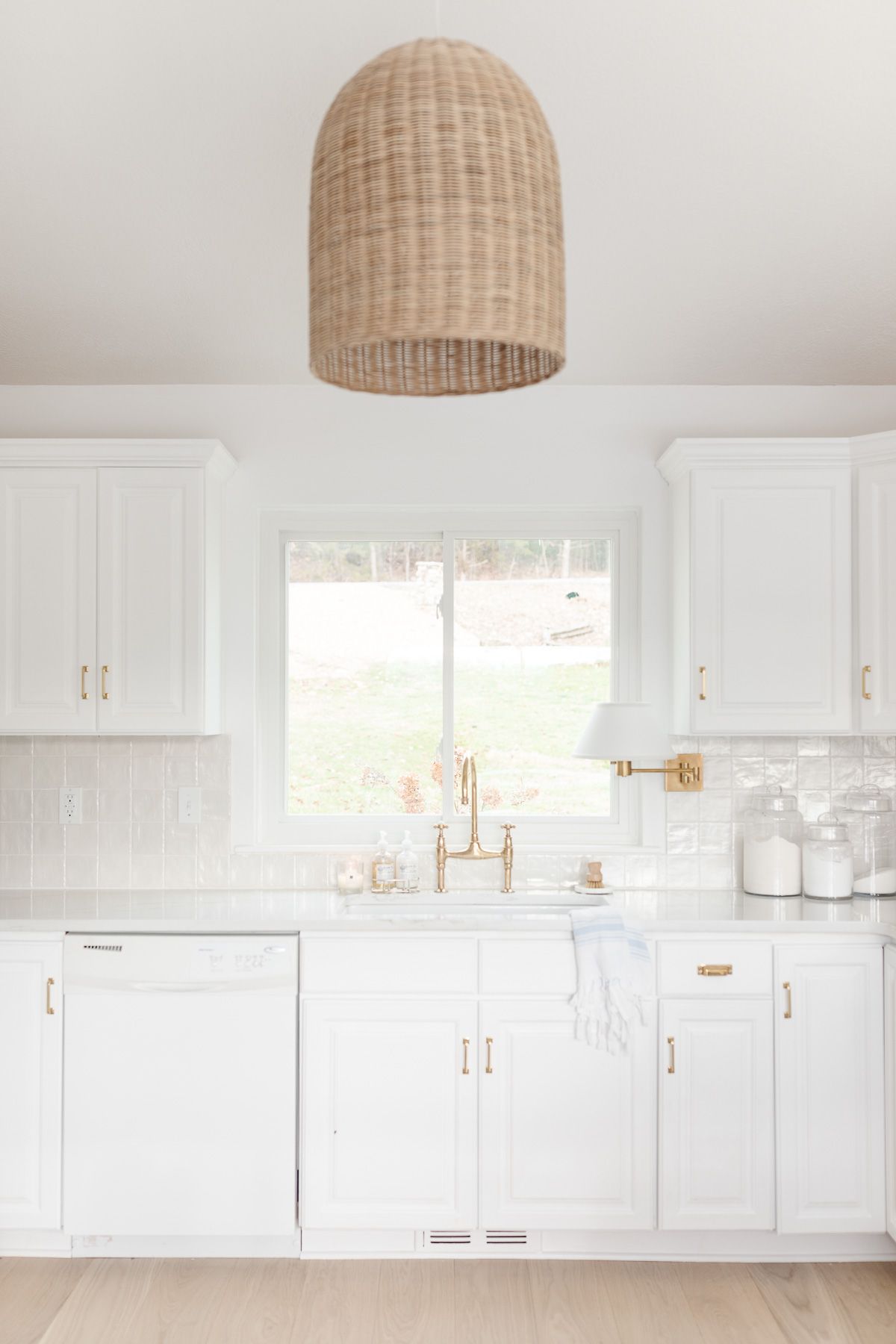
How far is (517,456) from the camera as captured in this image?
11.6ft

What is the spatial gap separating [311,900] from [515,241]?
2.37 meters

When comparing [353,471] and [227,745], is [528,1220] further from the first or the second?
[353,471]

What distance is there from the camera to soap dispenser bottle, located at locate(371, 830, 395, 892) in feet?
10.9

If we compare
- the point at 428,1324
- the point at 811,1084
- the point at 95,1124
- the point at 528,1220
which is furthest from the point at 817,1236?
the point at 95,1124

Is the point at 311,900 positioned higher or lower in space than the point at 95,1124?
higher

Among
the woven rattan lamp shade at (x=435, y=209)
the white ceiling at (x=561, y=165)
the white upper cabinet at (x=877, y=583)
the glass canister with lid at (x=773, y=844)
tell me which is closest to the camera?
the woven rattan lamp shade at (x=435, y=209)

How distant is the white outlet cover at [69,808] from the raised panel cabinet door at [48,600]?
0.33 m

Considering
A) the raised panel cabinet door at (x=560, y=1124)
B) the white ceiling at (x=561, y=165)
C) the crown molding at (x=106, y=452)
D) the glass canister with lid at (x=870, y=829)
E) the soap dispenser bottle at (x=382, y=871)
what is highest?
the white ceiling at (x=561, y=165)

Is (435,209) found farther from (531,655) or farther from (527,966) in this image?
(531,655)

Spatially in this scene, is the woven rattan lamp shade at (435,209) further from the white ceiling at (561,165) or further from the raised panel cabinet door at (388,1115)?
the raised panel cabinet door at (388,1115)

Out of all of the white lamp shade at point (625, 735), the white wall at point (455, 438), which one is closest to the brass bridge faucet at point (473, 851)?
the white lamp shade at point (625, 735)

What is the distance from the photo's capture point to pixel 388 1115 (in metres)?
2.88

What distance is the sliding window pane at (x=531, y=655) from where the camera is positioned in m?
3.60

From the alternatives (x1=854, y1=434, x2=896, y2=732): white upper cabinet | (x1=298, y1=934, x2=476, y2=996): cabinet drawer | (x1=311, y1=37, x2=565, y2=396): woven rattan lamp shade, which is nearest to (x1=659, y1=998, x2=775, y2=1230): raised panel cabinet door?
(x1=298, y1=934, x2=476, y2=996): cabinet drawer
